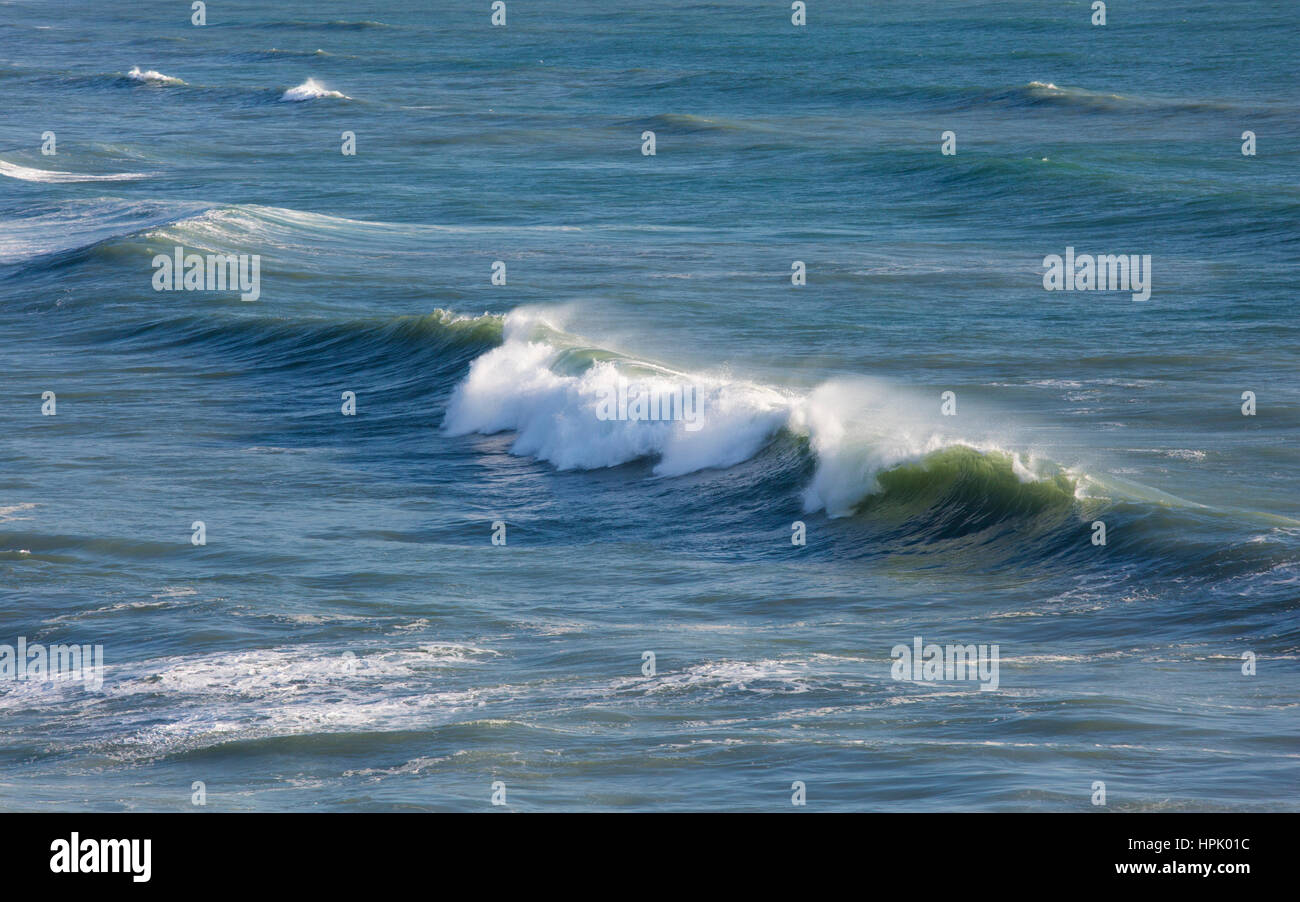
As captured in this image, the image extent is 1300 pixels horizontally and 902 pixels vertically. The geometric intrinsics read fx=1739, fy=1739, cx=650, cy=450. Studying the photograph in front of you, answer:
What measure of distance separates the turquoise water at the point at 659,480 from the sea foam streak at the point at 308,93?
16694 millimetres

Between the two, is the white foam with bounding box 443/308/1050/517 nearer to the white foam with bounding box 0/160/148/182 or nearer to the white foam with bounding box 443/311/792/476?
the white foam with bounding box 443/311/792/476

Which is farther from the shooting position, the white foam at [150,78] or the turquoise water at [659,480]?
the white foam at [150,78]

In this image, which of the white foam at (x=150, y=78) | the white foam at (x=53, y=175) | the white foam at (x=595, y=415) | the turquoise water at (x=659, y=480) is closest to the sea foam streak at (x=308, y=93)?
the white foam at (x=150, y=78)

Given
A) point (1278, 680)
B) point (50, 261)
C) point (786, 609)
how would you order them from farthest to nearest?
point (50, 261) → point (786, 609) → point (1278, 680)

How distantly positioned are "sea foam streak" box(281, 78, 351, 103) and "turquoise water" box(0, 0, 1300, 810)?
16.7 meters

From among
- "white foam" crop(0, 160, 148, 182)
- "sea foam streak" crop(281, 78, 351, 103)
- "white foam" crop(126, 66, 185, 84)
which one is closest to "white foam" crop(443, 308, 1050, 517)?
"white foam" crop(0, 160, 148, 182)

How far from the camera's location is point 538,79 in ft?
231

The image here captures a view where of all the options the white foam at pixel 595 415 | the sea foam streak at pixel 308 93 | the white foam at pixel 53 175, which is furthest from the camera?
the sea foam streak at pixel 308 93

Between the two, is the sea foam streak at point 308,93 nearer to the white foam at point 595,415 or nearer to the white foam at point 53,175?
the white foam at point 53,175

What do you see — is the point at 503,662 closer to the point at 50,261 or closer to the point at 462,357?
the point at 462,357

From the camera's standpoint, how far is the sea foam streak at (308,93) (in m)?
65.8

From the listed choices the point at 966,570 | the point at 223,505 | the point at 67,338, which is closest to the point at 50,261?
the point at 67,338

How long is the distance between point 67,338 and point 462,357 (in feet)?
23.1

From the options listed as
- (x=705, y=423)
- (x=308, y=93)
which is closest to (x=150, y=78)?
(x=308, y=93)
